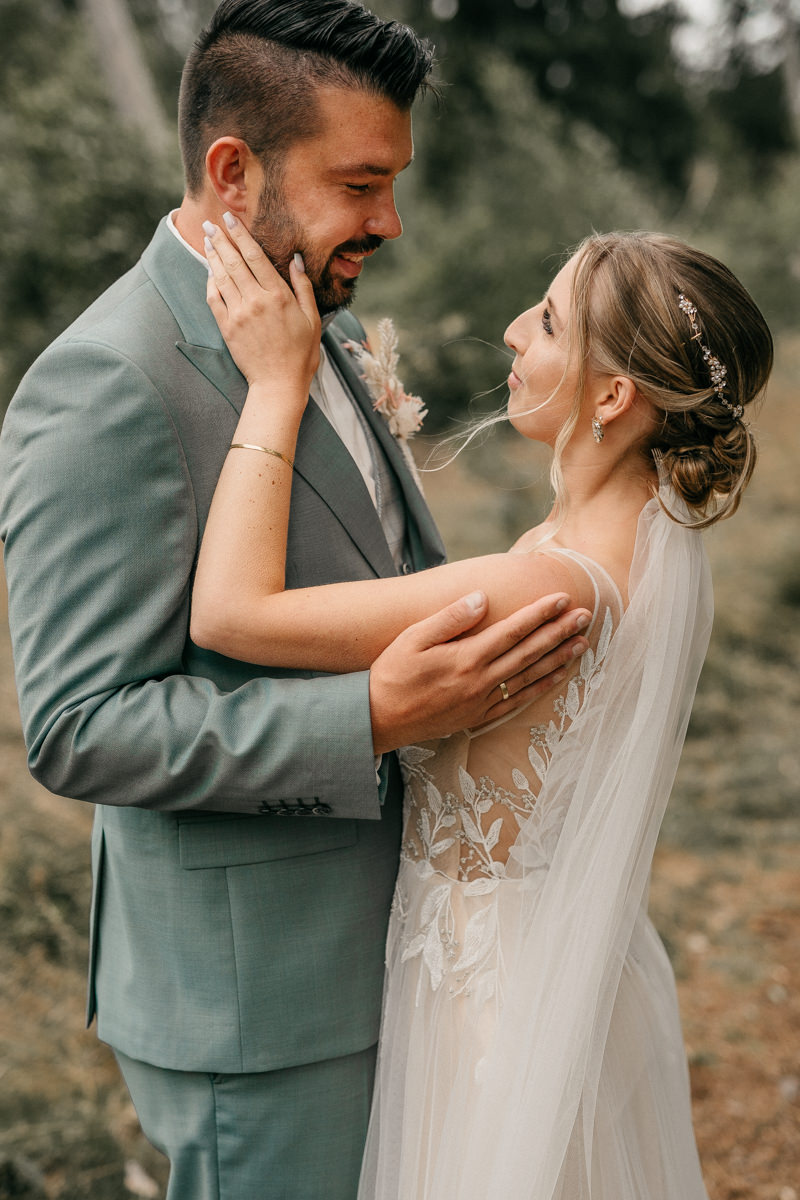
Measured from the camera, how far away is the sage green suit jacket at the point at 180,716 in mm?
1711

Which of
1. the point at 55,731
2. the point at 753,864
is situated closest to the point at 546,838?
the point at 55,731

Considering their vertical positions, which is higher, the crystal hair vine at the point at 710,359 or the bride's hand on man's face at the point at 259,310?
the bride's hand on man's face at the point at 259,310

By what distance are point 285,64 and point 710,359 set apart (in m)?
1.00

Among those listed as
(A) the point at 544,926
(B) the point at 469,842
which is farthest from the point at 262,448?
(A) the point at 544,926

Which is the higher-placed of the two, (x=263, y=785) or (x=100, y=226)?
(x=100, y=226)

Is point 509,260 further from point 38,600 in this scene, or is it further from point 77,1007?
point 38,600

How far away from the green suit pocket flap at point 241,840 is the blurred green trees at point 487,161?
4.28 ft

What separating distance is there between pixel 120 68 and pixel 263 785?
37.6ft

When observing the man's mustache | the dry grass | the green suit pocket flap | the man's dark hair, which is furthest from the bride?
the dry grass

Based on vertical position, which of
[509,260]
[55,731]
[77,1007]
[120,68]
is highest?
[120,68]

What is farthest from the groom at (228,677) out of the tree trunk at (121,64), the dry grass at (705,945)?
the tree trunk at (121,64)

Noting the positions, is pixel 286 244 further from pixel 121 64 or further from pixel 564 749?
pixel 121 64

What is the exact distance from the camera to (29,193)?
9.23 metres

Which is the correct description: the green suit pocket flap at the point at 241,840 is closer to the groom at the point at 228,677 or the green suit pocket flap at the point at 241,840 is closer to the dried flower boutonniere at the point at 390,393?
the groom at the point at 228,677
